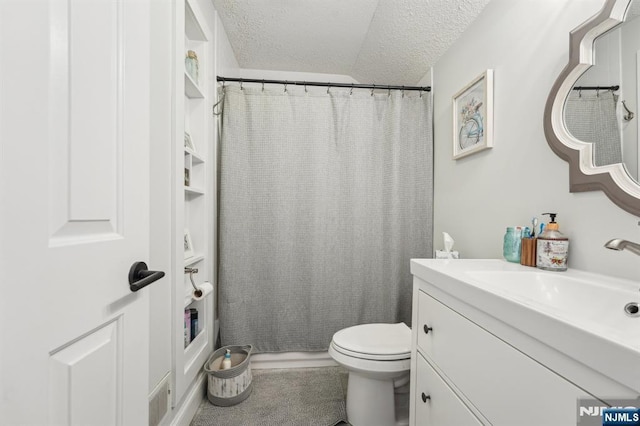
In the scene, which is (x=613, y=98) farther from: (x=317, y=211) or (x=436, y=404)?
(x=317, y=211)

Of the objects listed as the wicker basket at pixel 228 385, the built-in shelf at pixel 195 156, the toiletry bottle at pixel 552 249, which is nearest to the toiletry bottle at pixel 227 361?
the wicker basket at pixel 228 385

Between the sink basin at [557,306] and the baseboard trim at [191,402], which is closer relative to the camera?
the sink basin at [557,306]

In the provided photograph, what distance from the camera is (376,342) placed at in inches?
52.2

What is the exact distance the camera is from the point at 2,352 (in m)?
0.37

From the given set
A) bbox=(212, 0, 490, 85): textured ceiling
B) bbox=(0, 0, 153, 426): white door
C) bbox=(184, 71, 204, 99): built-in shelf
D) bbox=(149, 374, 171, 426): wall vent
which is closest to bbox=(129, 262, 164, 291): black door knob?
bbox=(0, 0, 153, 426): white door

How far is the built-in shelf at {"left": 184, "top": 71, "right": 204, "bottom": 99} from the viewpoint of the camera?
134cm

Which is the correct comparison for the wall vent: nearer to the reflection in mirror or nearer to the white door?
the white door

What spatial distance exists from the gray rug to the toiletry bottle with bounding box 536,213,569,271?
1.23 m

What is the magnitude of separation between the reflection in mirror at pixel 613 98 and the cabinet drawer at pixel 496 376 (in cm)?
65

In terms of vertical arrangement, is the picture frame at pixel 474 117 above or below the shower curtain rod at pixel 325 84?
below

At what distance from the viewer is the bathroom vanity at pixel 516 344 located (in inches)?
17.2

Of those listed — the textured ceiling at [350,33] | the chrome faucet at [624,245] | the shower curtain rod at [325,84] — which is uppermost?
the textured ceiling at [350,33]

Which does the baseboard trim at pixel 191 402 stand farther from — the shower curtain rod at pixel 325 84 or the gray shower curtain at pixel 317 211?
the shower curtain rod at pixel 325 84

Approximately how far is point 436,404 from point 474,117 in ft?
4.50
